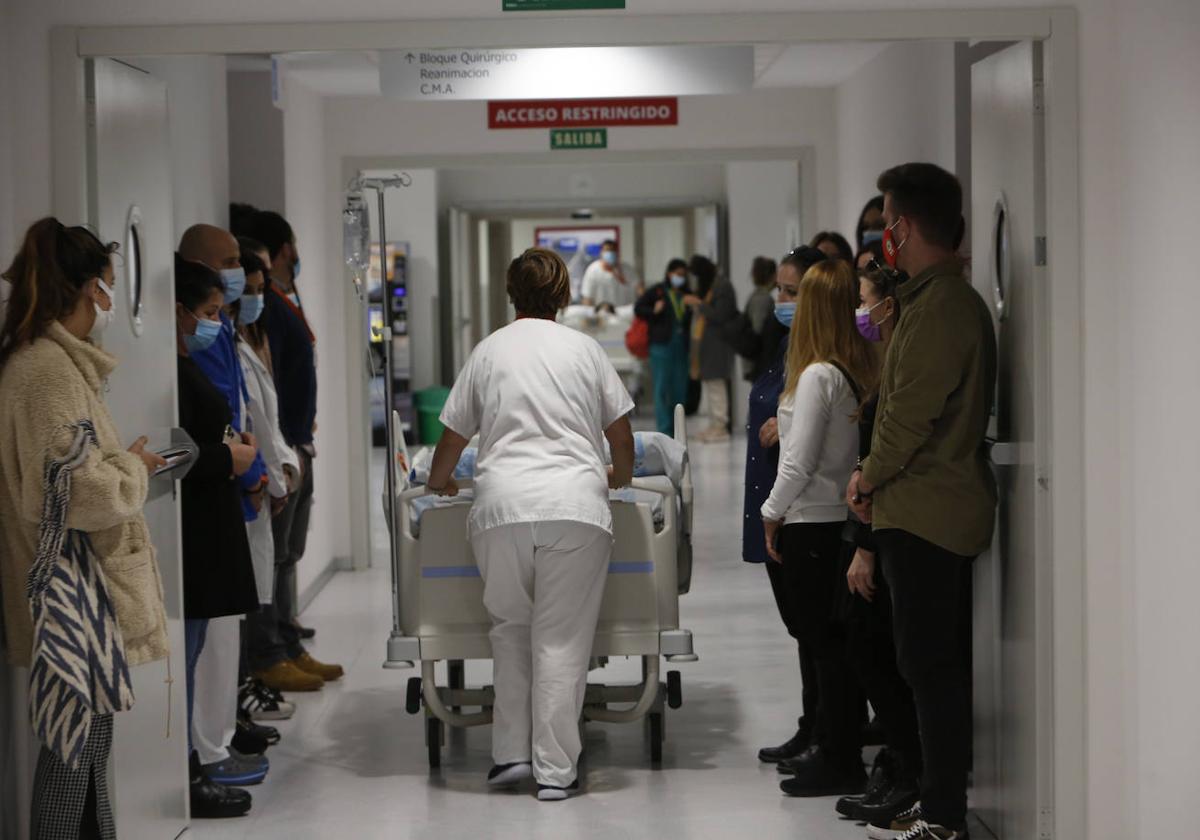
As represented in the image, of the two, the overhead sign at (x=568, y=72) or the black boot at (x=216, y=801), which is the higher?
the overhead sign at (x=568, y=72)

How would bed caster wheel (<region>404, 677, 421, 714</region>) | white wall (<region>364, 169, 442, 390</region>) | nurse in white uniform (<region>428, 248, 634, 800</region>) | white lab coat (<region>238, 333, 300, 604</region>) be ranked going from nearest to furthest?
nurse in white uniform (<region>428, 248, 634, 800</region>) < bed caster wheel (<region>404, 677, 421, 714</region>) < white lab coat (<region>238, 333, 300, 604</region>) < white wall (<region>364, 169, 442, 390</region>)

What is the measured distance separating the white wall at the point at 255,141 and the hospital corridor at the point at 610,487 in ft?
3.71

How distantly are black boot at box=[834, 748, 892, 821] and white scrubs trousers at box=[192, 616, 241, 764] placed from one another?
1921mm

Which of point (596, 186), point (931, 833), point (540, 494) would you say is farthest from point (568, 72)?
point (596, 186)

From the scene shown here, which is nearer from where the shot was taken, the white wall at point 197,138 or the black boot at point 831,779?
the black boot at point 831,779

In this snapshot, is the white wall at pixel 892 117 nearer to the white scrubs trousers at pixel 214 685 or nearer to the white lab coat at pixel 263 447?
the white lab coat at pixel 263 447

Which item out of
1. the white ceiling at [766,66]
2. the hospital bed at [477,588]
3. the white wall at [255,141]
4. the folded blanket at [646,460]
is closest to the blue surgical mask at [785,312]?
the folded blanket at [646,460]

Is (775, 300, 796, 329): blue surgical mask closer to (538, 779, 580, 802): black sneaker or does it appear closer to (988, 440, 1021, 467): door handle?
(988, 440, 1021, 467): door handle

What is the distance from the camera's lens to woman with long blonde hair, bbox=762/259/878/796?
4.83 metres

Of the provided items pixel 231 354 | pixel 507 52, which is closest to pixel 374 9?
pixel 231 354

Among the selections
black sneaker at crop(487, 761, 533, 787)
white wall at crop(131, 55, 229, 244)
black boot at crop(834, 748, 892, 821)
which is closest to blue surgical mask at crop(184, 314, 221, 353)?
white wall at crop(131, 55, 229, 244)

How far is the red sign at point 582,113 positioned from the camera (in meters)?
9.87

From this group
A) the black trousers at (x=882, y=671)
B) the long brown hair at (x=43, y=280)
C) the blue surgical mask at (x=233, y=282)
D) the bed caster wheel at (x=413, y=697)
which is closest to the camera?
the long brown hair at (x=43, y=280)

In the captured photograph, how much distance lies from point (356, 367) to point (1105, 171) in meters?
6.08
